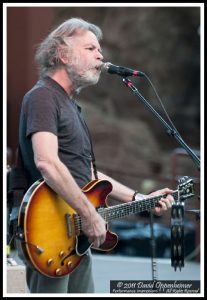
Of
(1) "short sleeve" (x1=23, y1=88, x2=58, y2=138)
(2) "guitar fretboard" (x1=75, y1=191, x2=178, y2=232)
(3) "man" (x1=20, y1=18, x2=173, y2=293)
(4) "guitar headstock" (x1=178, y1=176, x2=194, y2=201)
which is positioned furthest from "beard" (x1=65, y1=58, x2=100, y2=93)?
(4) "guitar headstock" (x1=178, y1=176, x2=194, y2=201)

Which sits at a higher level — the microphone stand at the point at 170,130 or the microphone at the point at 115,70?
the microphone at the point at 115,70

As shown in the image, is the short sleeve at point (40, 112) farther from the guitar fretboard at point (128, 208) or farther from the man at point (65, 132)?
the guitar fretboard at point (128, 208)

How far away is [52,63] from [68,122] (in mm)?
422

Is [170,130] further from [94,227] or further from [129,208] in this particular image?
[94,227]

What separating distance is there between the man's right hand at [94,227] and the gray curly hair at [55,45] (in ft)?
2.89

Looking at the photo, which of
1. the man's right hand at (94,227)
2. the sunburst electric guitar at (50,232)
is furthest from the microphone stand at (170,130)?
the man's right hand at (94,227)

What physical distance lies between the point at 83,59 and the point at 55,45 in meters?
0.19

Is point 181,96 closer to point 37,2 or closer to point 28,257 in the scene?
point 37,2

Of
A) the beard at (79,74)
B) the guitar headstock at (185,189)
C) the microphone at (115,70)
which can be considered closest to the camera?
the beard at (79,74)

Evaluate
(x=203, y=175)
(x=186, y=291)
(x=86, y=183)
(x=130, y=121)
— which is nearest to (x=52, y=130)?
(x=86, y=183)

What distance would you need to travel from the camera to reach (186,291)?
167 inches

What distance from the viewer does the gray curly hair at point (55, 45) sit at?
12.8 feet

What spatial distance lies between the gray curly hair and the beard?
3.2 inches

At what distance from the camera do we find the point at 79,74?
383cm
